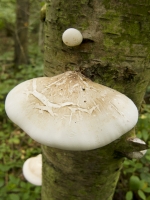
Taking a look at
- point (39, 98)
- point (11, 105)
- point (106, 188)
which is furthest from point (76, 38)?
point (106, 188)

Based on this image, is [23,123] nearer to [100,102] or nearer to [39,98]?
[39,98]

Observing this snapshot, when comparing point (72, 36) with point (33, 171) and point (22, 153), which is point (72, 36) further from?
point (22, 153)

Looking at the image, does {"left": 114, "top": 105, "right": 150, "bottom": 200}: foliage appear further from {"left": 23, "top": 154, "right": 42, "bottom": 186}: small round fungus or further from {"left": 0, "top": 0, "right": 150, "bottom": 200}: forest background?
{"left": 23, "top": 154, "right": 42, "bottom": 186}: small round fungus

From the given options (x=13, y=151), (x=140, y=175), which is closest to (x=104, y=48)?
(x=140, y=175)

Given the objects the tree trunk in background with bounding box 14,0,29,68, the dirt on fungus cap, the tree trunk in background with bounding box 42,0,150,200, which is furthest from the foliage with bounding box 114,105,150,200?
the tree trunk in background with bounding box 14,0,29,68

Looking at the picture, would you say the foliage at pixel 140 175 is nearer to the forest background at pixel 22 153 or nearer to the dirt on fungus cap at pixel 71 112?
the forest background at pixel 22 153
